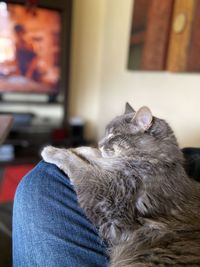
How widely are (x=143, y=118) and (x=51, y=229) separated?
0.47 m

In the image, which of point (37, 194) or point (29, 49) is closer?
point (37, 194)

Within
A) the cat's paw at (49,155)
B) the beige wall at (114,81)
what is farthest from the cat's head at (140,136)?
the beige wall at (114,81)

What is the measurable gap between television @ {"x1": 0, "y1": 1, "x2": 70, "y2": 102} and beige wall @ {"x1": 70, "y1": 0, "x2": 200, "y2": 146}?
0.38 m

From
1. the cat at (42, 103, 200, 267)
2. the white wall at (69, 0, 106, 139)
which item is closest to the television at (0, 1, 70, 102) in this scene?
the white wall at (69, 0, 106, 139)

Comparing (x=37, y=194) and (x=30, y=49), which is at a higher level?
(x=30, y=49)

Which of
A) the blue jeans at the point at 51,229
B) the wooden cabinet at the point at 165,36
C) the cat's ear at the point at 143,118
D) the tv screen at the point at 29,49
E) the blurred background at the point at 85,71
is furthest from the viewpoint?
the tv screen at the point at 29,49

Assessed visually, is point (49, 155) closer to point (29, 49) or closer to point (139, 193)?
point (139, 193)

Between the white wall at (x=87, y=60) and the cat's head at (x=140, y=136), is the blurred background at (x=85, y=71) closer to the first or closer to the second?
the white wall at (x=87, y=60)

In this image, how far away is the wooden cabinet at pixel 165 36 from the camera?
1528 millimetres

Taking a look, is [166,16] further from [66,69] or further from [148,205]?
[148,205]

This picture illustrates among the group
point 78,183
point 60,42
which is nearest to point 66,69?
point 60,42

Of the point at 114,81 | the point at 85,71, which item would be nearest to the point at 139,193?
the point at 114,81

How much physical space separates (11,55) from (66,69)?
22.1 inches

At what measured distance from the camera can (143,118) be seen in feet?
2.93
